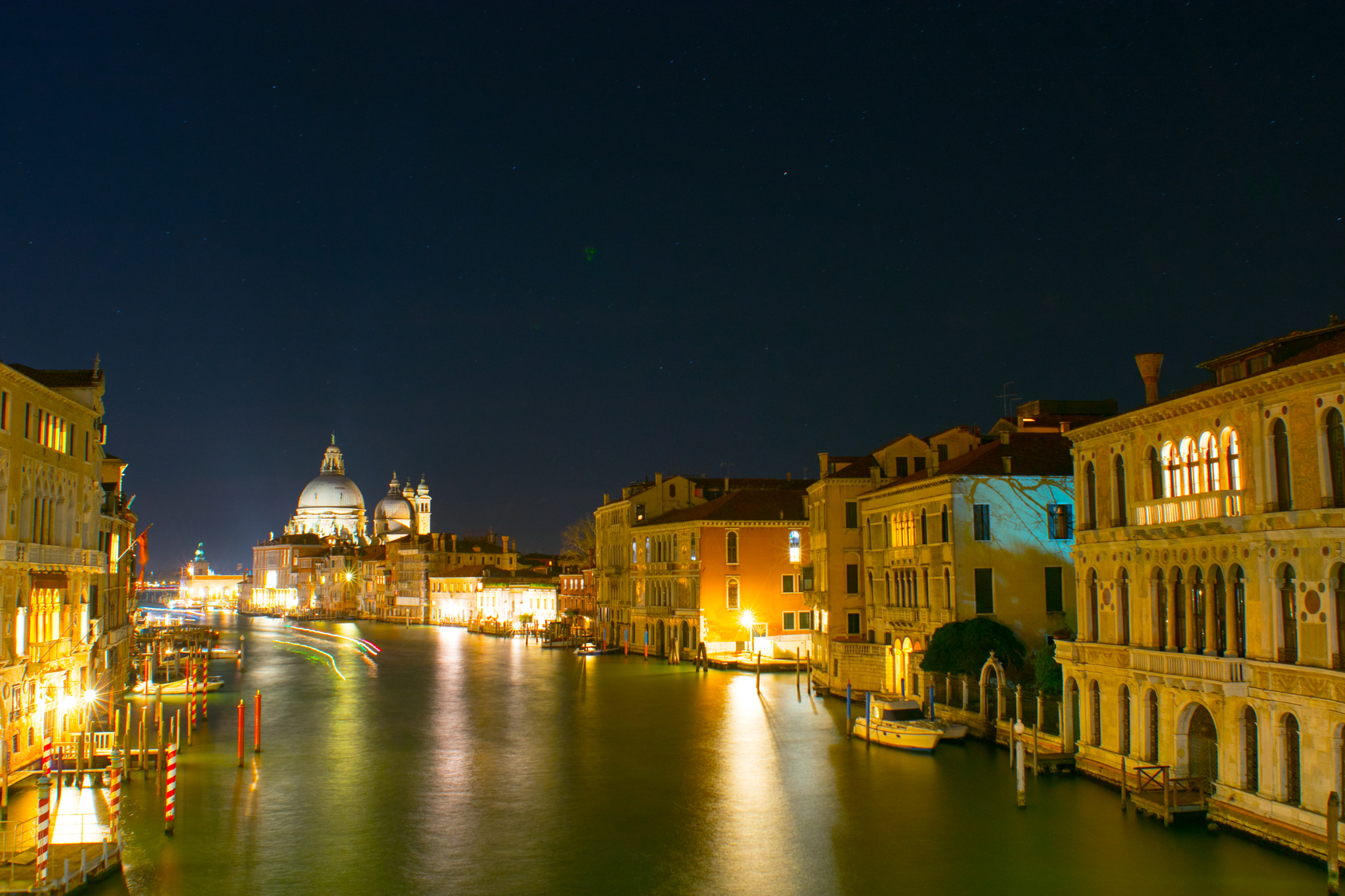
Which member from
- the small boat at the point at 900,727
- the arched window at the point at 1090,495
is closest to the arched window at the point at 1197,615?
the arched window at the point at 1090,495

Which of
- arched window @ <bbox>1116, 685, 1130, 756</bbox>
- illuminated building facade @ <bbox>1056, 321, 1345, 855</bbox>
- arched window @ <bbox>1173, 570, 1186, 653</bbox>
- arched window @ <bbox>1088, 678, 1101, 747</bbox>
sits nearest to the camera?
illuminated building facade @ <bbox>1056, 321, 1345, 855</bbox>

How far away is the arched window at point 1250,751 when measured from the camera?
19.1 meters

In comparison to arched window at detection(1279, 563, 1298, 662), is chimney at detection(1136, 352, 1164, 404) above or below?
above

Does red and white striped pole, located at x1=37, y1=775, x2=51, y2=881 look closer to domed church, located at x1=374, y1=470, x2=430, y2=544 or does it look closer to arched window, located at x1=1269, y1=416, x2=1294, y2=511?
arched window, located at x1=1269, y1=416, x2=1294, y2=511

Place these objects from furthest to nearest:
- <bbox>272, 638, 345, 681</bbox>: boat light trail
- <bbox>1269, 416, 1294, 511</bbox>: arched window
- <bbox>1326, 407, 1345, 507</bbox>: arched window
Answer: <bbox>272, 638, 345, 681</bbox>: boat light trail, <bbox>1269, 416, 1294, 511</bbox>: arched window, <bbox>1326, 407, 1345, 507</bbox>: arched window

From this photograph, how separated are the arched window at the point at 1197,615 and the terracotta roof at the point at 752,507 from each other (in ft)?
125

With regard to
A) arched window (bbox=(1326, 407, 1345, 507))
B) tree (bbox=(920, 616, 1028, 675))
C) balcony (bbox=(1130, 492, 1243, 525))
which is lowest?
tree (bbox=(920, 616, 1028, 675))

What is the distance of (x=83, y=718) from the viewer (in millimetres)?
29859

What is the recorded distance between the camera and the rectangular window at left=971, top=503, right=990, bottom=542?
3272 cm

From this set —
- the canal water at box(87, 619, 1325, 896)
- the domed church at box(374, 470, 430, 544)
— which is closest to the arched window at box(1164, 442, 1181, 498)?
the canal water at box(87, 619, 1325, 896)

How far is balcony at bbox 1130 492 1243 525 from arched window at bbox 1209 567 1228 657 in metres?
1.07

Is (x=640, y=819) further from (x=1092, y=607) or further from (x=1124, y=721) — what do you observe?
(x=1092, y=607)

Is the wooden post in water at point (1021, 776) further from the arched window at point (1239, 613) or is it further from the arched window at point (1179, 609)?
the arched window at point (1239, 613)

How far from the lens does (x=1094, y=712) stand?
24.7 m
